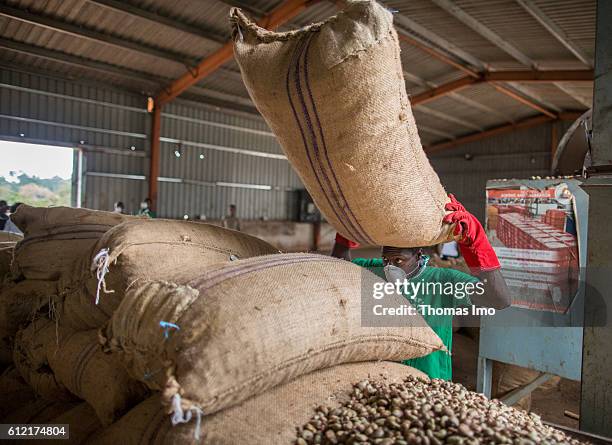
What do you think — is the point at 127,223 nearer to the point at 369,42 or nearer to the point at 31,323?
the point at 31,323

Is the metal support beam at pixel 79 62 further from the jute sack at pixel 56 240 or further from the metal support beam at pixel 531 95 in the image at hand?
the metal support beam at pixel 531 95

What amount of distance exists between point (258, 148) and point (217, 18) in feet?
19.6

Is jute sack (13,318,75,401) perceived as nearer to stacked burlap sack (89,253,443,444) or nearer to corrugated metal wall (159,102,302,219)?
stacked burlap sack (89,253,443,444)

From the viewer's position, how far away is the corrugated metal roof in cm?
748

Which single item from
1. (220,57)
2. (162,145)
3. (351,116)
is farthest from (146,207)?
(351,116)

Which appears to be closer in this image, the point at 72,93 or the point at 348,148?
the point at 348,148

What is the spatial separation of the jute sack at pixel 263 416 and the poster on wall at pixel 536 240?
88 cm

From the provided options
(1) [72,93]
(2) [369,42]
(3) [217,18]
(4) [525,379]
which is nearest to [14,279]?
(2) [369,42]

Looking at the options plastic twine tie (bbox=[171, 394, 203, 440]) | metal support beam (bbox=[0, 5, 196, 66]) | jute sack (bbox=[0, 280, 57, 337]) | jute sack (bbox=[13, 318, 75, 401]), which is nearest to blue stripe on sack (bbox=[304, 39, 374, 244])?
plastic twine tie (bbox=[171, 394, 203, 440])

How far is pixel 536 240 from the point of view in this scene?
226 cm

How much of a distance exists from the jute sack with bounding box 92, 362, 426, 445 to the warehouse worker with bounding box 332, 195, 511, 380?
1.80ft

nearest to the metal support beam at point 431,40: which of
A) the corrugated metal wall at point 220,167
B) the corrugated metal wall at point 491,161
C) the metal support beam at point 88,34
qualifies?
the metal support beam at point 88,34

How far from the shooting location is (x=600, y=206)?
1682 mm

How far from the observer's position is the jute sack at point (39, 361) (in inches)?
85.8
